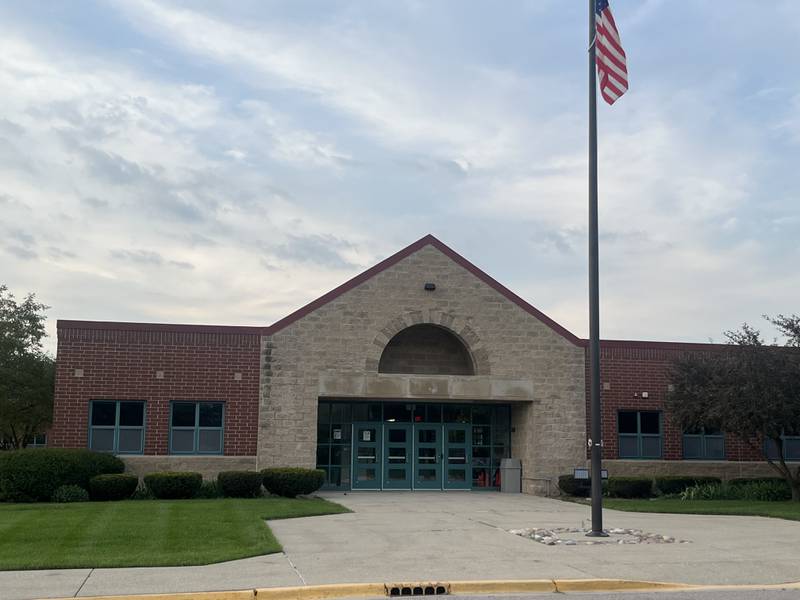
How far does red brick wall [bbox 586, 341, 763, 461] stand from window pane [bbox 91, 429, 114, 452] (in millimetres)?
14941

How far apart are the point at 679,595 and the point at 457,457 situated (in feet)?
63.3

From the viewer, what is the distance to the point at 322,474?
1068 inches

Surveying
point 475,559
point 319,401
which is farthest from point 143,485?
point 475,559

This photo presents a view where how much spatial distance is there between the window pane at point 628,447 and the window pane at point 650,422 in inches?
19.8

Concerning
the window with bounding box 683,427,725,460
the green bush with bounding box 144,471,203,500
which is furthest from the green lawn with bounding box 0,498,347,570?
the window with bounding box 683,427,725,460

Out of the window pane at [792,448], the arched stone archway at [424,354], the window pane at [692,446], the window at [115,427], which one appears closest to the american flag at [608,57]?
the arched stone archway at [424,354]

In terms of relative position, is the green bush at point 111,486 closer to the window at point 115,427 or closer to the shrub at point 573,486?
the window at point 115,427

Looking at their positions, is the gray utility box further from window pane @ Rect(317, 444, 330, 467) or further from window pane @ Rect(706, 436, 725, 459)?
window pane @ Rect(706, 436, 725, 459)

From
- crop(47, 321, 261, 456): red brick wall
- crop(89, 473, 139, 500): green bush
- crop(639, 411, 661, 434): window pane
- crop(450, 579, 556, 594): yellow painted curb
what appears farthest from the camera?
crop(639, 411, 661, 434): window pane

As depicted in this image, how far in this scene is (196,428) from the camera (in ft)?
91.9

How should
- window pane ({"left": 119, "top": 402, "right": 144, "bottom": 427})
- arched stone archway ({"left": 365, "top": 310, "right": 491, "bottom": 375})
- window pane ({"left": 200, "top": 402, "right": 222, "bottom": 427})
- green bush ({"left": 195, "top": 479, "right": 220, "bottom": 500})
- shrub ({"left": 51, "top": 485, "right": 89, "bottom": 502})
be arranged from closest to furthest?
1. shrub ({"left": 51, "top": 485, "right": 89, "bottom": 502})
2. green bush ({"left": 195, "top": 479, "right": 220, "bottom": 500})
3. window pane ({"left": 119, "top": 402, "right": 144, "bottom": 427})
4. window pane ({"left": 200, "top": 402, "right": 222, "bottom": 427})
5. arched stone archway ({"left": 365, "top": 310, "right": 491, "bottom": 375})

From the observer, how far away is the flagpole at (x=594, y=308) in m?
17.2

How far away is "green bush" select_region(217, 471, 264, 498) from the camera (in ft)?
85.5

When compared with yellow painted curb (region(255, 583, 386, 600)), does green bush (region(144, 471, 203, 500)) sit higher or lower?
higher
